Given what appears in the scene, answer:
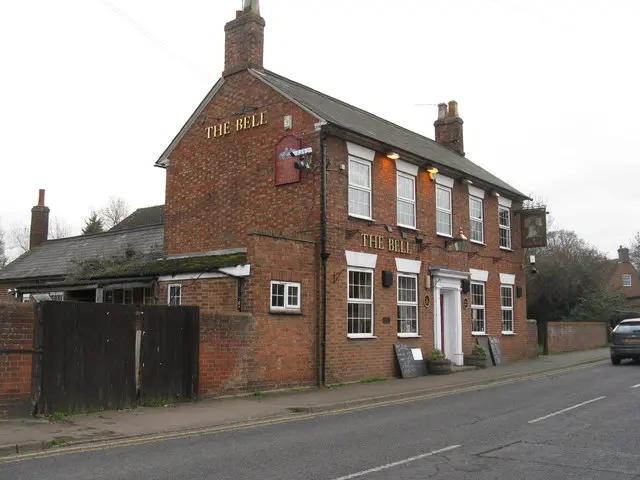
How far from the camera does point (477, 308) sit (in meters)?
22.3

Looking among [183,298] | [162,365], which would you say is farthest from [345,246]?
[162,365]

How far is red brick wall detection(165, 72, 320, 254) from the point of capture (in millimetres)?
16719

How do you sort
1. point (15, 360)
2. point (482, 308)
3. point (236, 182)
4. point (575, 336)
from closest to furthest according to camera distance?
point (15, 360) → point (236, 182) → point (482, 308) → point (575, 336)

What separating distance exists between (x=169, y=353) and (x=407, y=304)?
28.2ft

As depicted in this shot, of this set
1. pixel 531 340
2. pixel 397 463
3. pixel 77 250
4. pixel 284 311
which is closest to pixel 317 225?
pixel 284 311

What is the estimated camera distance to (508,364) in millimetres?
22719

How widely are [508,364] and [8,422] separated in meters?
17.6

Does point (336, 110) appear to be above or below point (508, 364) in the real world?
above

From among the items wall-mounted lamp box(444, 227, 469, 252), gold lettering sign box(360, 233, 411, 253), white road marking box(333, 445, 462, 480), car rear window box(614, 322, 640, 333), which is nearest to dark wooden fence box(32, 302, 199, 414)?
white road marking box(333, 445, 462, 480)

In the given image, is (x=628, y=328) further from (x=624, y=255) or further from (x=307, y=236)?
(x=624, y=255)

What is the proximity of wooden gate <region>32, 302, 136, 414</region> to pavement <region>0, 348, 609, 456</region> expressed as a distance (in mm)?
328

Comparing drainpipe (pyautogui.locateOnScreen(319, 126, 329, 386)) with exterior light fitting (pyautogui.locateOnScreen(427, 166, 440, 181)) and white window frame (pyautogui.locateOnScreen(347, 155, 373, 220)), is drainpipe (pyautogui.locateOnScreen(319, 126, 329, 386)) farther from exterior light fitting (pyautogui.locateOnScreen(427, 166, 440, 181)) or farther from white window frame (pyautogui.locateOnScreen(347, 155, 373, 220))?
exterior light fitting (pyautogui.locateOnScreen(427, 166, 440, 181))

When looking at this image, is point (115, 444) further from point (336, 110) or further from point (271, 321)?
point (336, 110)

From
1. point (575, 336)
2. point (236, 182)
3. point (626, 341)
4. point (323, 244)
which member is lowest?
point (575, 336)
